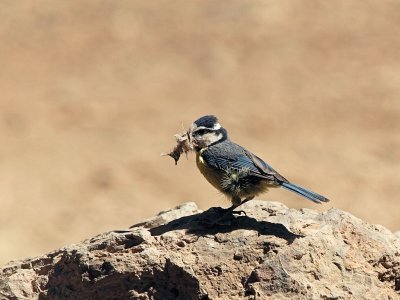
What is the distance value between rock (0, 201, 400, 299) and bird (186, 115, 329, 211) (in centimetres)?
33

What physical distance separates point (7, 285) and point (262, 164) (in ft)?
6.40

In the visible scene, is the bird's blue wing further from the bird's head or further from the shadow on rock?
the shadow on rock

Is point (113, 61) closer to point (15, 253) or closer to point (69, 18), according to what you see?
point (69, 18)

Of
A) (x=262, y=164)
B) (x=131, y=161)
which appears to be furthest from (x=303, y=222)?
(x=131, y=161)

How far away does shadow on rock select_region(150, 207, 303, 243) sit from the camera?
6.51 m

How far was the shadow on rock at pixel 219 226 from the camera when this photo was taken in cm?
651

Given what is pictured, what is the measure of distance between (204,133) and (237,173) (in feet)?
1.71

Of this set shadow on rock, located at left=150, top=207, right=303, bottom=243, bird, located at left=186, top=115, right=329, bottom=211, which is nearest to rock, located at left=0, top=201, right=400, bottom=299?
shadow on rock, located at left=150, top=207, right=303, bottom=243

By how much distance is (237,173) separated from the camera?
23.5 feet

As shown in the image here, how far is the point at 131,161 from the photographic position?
614 inches

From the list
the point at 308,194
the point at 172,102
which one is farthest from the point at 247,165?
the point at 172,102

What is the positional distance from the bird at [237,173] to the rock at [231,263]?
1.09ft

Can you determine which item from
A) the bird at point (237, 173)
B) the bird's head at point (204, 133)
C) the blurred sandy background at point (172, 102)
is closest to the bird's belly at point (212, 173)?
the bird at point (237, 173)

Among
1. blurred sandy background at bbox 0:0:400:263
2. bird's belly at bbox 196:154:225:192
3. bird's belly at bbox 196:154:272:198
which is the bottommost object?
bird's belly at bbox 196:154:272:198
